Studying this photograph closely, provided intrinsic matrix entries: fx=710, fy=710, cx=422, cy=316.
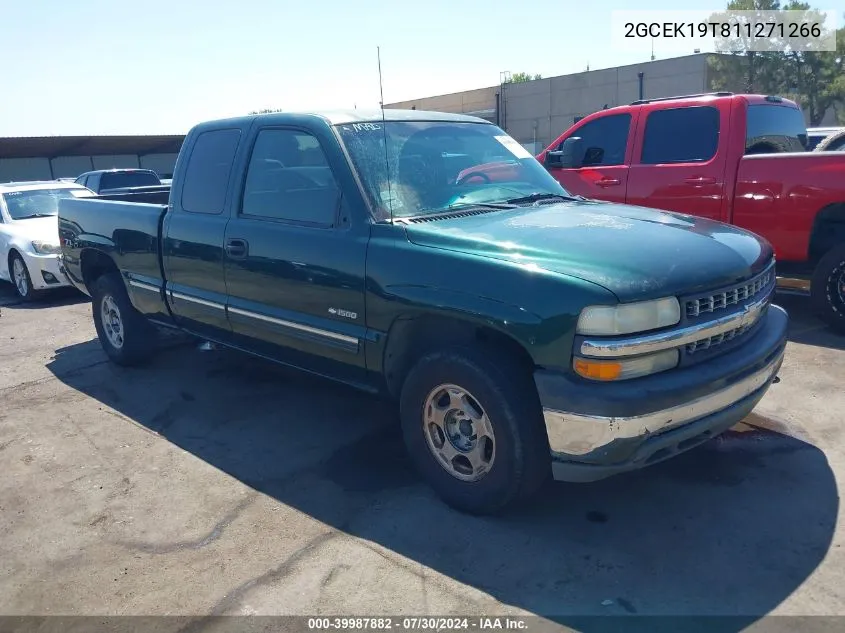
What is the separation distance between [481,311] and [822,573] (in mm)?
1751

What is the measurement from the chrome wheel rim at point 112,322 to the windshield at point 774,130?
232 inches

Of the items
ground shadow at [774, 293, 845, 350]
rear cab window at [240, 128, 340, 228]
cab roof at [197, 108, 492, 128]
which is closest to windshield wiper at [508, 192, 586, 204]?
cab roof at [197, 108, 492, 128]

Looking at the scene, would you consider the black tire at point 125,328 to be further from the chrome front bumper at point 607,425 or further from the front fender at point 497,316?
the chrome front bumper at point 607,425

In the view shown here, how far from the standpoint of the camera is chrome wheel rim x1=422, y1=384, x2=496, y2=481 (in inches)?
131

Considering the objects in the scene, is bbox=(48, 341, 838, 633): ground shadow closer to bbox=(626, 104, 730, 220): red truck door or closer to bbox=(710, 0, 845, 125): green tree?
bbox=(626, 104, 730, 220): red truck door

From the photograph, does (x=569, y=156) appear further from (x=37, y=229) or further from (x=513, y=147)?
(x=37, y=229)

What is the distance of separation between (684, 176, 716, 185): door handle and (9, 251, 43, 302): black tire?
8.38 metres

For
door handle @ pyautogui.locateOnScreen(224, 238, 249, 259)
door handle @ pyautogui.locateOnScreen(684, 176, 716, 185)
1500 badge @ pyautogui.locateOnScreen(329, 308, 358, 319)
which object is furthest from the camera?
door handle @ pyautogui.locateOnScreen(684, 176, 716, 185)

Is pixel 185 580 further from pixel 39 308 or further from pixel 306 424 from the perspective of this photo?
pixel 39 308

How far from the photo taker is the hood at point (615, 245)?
302 centimetres

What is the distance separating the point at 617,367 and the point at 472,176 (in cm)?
176

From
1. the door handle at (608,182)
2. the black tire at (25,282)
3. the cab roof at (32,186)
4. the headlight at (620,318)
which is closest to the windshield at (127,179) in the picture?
the cab roof at (32,186)

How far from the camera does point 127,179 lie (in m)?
15.5

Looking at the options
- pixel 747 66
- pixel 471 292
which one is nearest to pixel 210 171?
pixel 471 292
